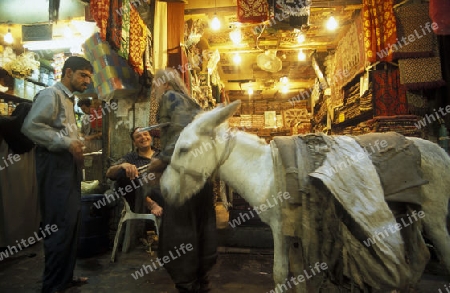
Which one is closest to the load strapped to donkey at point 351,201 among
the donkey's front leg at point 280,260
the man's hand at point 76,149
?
the donkey's front leg at point 280,260

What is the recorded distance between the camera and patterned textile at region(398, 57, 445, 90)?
5.27m

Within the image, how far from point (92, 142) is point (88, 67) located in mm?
4081

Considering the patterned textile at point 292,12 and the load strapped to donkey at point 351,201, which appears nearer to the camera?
the load strapped to donkey at point 351,201

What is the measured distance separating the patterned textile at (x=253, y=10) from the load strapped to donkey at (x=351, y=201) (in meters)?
4.46

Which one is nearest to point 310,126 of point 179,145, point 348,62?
point 348,62

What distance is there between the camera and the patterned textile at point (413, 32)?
17.6 feet

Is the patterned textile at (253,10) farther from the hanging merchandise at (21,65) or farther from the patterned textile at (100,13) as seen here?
the hanging merchandise at (21,65)

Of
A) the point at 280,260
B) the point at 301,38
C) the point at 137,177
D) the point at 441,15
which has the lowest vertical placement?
the point at 280,260

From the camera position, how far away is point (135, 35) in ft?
15.9

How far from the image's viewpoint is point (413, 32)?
5.49 meters

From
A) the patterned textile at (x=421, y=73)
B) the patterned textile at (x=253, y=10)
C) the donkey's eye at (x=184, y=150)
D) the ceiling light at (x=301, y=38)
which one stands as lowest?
the donkey's eye at (x=184, y=150)

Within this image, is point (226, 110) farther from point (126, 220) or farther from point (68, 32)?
point (68, 32)

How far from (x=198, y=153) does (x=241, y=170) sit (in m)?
0.39

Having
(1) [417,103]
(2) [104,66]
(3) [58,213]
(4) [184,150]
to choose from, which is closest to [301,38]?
(1) [417,103]
